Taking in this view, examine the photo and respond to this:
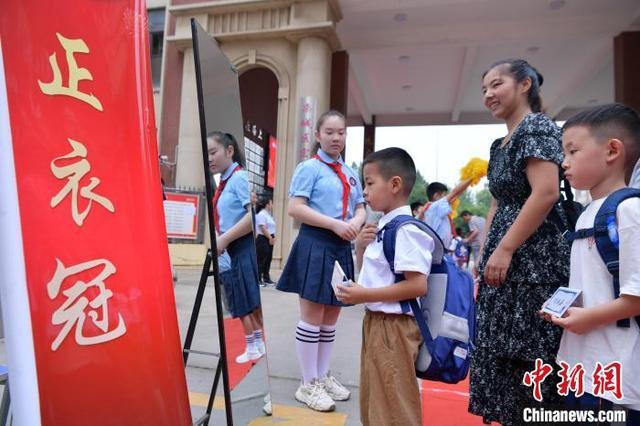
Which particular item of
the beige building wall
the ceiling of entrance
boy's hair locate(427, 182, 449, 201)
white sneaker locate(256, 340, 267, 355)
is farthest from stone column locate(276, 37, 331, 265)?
white sneaker locate(256, 340, 267, 355)

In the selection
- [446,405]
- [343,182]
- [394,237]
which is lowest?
[446,405]

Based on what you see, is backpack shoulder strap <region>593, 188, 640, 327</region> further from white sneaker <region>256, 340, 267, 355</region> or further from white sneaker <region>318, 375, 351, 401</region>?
white sneaker <region>318, 375, 351, 401</region>

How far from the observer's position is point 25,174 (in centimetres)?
84

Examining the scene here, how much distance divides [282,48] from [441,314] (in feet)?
26.4

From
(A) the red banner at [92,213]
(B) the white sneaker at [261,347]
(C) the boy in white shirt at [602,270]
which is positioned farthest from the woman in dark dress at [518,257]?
(A) the red banner at [92,213]

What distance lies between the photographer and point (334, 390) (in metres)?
2.19

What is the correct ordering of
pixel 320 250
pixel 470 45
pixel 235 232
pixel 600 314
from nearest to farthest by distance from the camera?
pixel 600 314 → pixel 235 232 → pixel 320 250 → pixel 470 45

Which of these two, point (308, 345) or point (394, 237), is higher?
point (394, 237)

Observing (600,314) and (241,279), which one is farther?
(241,279)

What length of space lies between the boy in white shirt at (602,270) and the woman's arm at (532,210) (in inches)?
4.7

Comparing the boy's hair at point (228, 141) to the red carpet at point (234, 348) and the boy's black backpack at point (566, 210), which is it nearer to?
the red carpet at point (234, 348)

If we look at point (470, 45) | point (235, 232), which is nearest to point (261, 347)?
point (235, 232)

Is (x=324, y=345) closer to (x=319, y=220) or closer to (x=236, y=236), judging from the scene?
(x=319, y=220)

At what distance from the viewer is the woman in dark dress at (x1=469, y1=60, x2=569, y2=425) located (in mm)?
1385
